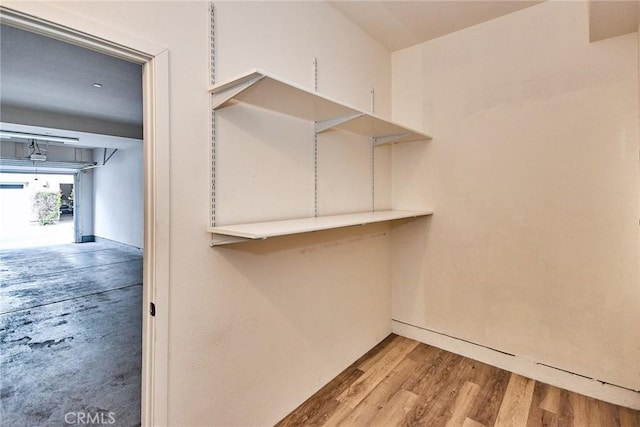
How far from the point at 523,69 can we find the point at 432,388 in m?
2.39

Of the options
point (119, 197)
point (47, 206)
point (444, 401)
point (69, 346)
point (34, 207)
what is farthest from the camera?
point (47, 206)

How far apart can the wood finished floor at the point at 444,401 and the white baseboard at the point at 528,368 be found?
5 cm

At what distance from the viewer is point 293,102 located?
1.61 meters

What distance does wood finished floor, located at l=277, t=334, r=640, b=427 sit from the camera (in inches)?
71.6

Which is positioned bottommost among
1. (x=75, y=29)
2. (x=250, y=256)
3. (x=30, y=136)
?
(x=250, y=256)

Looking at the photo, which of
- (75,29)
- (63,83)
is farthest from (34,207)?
(75,29)

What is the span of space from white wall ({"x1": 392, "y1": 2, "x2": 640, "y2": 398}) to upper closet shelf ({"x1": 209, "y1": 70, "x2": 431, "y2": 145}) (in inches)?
23.6

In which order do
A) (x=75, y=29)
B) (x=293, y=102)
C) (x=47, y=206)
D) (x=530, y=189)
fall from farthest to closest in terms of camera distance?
(x=47, y=206) < (x=530, y=189) < (x=293, y=102) < (x=75, y=29)

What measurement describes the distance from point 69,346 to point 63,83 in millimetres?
2717

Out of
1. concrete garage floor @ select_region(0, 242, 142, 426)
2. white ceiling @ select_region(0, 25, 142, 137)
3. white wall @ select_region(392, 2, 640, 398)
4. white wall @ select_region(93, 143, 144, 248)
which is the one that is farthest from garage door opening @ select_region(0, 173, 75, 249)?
white wall @ select_region(392, 2, 640, 398)

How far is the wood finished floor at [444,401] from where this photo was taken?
1.82m

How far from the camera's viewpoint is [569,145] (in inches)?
81.0

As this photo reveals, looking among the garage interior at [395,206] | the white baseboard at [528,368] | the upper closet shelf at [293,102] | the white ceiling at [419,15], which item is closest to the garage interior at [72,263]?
the garage interior at [395,206]

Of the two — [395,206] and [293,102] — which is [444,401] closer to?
[395,206]
